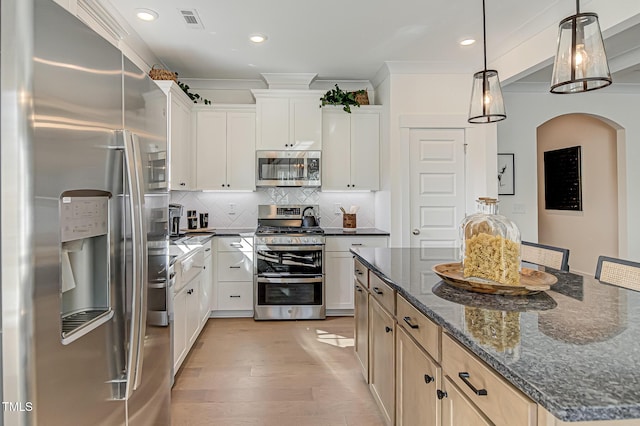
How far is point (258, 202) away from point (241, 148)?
0.72m

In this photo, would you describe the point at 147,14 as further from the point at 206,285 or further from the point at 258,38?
the point at 206,285

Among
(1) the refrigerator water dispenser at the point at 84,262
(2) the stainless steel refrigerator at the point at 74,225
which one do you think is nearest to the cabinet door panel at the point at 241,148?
(2) the stainless steel refrigerator at the point at 74,225

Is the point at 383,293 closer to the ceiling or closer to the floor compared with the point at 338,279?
closer to the ceiling

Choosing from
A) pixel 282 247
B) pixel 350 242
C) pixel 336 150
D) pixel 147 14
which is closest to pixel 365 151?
pixel 336 150

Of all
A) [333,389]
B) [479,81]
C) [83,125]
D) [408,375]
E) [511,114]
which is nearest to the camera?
[83,125]


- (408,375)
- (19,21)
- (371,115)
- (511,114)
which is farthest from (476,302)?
(511,114)

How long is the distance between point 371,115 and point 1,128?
416cm

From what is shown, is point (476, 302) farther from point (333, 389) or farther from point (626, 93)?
point (626, 93)

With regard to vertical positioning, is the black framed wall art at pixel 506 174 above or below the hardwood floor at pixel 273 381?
above

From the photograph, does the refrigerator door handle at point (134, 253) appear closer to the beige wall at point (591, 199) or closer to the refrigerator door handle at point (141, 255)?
the refrigerator door handle at point (141, 255)

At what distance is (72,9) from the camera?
2.13m

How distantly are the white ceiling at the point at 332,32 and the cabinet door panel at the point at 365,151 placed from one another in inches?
23.1

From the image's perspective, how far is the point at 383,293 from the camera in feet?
6.83

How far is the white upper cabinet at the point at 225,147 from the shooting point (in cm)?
452
